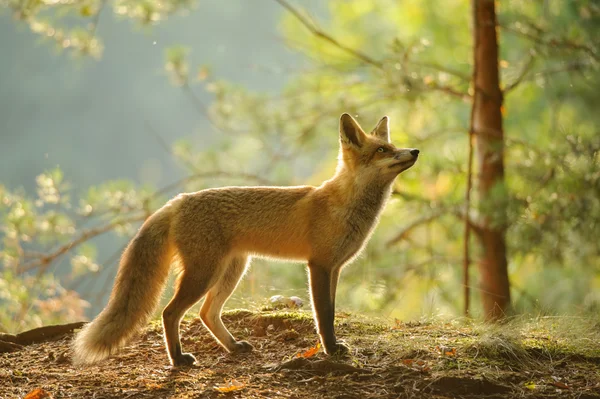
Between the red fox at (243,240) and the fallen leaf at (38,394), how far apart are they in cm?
45

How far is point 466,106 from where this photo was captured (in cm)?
1245

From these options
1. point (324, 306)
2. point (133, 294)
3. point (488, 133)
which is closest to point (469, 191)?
point (488, 133)

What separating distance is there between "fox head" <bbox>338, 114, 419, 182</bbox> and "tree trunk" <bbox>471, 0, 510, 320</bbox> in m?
2.96

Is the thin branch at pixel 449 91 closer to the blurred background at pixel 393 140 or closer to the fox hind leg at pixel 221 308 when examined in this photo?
the blurred background at pixel 393 140

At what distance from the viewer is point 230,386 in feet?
10.00

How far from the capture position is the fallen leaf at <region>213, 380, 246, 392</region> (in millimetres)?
2994

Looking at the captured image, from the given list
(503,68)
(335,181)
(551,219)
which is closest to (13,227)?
(335,181)

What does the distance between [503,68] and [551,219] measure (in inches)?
110

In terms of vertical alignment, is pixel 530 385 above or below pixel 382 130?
below

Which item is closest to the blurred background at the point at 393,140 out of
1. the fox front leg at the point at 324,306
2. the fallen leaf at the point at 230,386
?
the fox front leg at the point at 324,306

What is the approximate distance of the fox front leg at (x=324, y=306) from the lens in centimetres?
356

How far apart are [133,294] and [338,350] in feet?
4.14

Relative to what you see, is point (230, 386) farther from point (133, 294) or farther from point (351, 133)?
point (351, 133)

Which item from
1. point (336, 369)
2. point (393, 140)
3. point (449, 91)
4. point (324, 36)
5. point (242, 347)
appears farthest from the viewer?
point (449, 91)
